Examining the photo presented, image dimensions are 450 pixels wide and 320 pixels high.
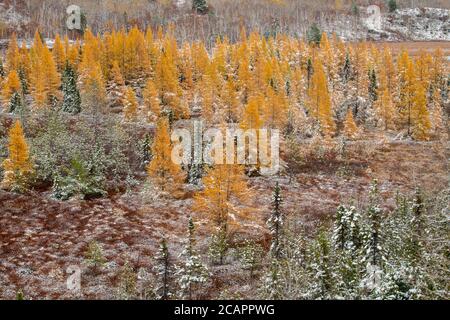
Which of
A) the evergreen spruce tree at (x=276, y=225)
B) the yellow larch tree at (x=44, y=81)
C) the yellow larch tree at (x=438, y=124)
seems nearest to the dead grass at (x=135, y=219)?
the evergreen spruce tree at (x=276, y=225)

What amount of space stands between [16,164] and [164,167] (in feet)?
59.7

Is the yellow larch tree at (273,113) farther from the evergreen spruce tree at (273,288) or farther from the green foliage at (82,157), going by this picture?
the evergreen spruce tree at (273,288)

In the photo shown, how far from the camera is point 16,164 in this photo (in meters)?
51.8

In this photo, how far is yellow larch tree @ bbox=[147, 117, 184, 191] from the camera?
51.4 meters

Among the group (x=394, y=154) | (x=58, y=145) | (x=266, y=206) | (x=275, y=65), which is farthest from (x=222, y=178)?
(x=275, y=65)

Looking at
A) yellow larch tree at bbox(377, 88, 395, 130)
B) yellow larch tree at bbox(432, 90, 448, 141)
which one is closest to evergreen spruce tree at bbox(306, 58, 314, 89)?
yellow larch tree at bbox(377, 88, 395, 130)

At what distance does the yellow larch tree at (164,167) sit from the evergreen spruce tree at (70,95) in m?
34.2

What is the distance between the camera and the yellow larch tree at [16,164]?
51.3 meters

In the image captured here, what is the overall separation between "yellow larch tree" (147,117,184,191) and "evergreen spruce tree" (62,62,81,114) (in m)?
34.2

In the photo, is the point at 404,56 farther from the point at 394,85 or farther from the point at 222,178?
the point at 222,178

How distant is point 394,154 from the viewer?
226 feet

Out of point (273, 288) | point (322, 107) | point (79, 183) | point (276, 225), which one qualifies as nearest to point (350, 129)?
point (322, 107)

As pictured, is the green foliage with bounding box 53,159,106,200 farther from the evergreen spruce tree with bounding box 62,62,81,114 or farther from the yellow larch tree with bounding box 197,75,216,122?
the evergreen spruce tree with bounding box 62,62,81,114

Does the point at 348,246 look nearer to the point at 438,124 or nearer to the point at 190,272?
the point at 190,272
